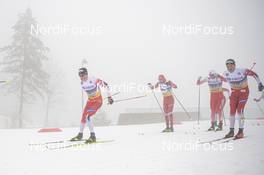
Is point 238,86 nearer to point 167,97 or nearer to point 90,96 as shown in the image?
point 167,97

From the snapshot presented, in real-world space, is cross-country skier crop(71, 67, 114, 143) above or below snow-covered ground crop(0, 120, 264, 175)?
above

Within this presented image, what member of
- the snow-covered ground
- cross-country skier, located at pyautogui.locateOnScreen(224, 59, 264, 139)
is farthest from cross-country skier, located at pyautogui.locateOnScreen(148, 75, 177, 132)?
the snow-covered ground

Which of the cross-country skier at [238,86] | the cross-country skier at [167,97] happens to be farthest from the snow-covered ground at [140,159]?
the cross-country skier at [167,97]

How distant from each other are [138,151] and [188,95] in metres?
101

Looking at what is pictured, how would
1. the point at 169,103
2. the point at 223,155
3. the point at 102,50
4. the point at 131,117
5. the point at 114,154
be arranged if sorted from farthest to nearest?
1. the point at 102,50
2. the point at 131,117
3. the point at 169,103
4. the point at 114,154
5. the point at 223,155

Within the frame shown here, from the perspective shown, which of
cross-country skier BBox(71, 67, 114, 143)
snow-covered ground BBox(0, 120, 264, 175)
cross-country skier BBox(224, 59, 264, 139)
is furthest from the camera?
cross-country skier BBox(71, 67, 114, 143)

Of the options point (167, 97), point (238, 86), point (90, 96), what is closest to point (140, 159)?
point (90, 96)

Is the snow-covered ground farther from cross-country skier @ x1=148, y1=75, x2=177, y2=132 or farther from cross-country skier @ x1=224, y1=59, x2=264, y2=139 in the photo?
cross-country skier @ x1=148, y1=75, x2=177, y2=132

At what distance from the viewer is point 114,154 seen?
6.68 metres

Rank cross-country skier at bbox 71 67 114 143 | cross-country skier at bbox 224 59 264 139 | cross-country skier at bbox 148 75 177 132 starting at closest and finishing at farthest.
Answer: cross-country skier at bbox 224 59 264 139 → cross-country skier at bbox 71 67 114 143 → cross-country skier at bbox 148 75 177 132

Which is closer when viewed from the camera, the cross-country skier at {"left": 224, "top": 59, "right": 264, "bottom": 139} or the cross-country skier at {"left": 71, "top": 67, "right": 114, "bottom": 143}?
the cross-country skier at {"left": 224, "top": 59, "right": 264, "bottom": 139}

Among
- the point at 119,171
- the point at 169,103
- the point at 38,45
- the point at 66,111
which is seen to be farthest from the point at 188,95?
the point at 119,171

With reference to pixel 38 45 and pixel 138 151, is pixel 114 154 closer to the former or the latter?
pixel 138 151

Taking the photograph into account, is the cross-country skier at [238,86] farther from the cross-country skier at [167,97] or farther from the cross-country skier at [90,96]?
the cross-country skier at [90,96]
